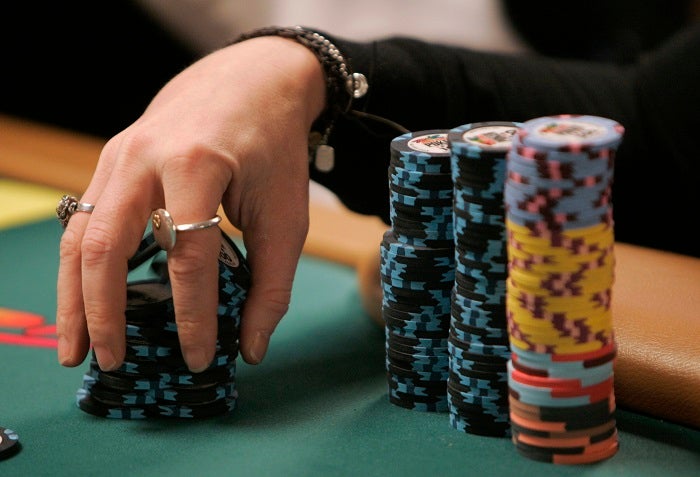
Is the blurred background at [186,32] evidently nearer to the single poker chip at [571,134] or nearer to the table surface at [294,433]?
the table surface at [294,433]

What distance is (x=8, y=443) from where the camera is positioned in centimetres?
142

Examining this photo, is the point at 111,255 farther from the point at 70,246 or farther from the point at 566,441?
the point at 566,441

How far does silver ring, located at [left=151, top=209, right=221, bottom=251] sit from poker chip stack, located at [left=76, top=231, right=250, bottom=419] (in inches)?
3.3

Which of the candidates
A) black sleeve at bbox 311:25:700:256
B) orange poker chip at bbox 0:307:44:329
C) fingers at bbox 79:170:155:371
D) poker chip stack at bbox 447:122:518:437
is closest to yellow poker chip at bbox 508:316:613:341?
poker chip stack at bbox 447:122:518:437

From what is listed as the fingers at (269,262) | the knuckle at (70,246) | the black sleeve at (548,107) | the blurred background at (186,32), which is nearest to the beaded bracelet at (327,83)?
the black sleeve at (548,107)

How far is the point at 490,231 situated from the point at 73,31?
9.63 ft

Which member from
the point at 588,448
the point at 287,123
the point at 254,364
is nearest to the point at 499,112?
the point at 287,123

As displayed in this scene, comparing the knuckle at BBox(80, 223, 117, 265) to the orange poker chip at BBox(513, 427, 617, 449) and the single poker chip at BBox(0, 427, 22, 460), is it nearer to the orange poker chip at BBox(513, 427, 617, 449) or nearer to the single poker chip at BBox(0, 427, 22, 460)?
the single poker chip at BBox(0, 427, 22, 460)

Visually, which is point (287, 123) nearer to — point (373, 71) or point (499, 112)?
point (373, 71)

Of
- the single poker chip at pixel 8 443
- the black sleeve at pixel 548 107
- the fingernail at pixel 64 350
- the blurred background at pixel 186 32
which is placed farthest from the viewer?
the blurred background at pixel 186 32

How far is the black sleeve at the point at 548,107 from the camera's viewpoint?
1.83 metres

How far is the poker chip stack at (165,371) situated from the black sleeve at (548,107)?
0.39 meters

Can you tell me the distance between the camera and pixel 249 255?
1.56m

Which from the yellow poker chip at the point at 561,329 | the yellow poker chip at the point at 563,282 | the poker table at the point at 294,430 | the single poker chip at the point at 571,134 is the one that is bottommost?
the poker table at the point at 294,430
